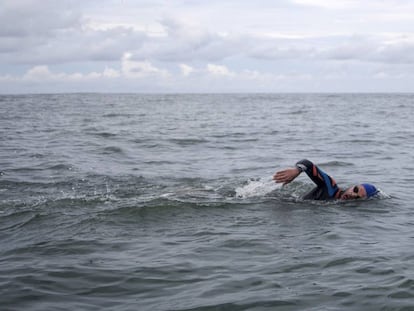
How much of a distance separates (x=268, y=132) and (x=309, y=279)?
2267 centimetres

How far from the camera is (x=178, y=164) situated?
17.0 meters

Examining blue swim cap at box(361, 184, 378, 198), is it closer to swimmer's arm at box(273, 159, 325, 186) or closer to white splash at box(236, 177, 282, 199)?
swimmer's arm at box(273, 159, 325, 186)

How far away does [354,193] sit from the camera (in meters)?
10.8

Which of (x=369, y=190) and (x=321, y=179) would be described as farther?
(x=369, y=190)

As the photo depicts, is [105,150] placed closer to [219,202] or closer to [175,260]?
[219,202]

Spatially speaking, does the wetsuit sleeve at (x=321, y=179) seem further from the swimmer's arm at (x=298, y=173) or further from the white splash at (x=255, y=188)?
the white splash at (x=255, y=188)

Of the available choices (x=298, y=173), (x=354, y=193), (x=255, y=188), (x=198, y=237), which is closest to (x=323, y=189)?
(x=354, y=193)

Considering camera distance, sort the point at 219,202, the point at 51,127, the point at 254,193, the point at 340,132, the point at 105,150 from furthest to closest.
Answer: the point at 51,127, the point at 340,132, the point at 105,150, the point at 254,193, the point at 219,202

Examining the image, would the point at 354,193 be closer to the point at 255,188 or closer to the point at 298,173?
the point at 298,173

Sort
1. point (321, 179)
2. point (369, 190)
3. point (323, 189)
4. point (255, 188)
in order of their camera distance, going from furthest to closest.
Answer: point (255, 188) < point (369, 190) < point (323, 189) < point (321, 179)

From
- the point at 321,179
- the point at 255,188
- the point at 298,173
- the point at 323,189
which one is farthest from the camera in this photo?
the point at 255,188

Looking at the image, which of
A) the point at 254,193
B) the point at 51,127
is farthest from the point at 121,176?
the point at 51,127

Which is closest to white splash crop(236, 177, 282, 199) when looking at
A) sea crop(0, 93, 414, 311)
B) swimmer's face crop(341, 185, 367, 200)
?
sea crop(0, 93, 414, 311)

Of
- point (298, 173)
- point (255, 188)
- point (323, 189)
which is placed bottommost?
point (255, 188)
